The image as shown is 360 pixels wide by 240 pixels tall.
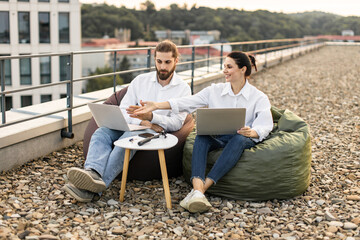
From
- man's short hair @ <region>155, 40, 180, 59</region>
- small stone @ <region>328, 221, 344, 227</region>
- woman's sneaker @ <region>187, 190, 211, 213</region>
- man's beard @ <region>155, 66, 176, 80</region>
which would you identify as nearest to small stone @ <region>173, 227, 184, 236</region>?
woman's sneaker @ <region>187, 190, 211, 213</region>

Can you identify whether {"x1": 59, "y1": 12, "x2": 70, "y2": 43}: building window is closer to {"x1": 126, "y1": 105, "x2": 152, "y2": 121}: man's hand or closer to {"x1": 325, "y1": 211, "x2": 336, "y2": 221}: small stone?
{"x1": 126, "y1": 105, "x2": 152, "y2": 121}: man's hand

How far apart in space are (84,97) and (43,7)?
→ 28654 millimetres

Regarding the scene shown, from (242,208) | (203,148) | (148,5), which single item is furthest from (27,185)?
(148,5)

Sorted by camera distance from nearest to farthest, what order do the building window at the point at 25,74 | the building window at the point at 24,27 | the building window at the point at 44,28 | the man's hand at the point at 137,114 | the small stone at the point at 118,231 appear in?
the small stone at the point at 118,231
the man's hand at the point at 137,114
the building window at the point at 25,74
the building window at the point at 24,27
the building window at the point at 44,28

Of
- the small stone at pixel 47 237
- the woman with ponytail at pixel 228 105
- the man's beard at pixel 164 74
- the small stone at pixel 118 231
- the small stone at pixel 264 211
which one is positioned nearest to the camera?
the small stone at pixel 47 237

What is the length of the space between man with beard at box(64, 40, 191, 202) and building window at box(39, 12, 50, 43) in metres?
30.7

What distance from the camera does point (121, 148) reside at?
3.81 metres

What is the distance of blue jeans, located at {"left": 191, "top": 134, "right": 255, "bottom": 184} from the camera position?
3711mm

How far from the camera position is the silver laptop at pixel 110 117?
3.77m

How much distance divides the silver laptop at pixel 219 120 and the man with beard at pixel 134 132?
0.45m

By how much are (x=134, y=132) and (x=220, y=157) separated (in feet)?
2.52

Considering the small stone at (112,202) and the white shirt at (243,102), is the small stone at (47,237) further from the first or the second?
the white shirt at (243,102)

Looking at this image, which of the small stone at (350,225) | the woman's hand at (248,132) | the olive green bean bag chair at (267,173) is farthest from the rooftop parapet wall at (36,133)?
the small stone at (350,225)

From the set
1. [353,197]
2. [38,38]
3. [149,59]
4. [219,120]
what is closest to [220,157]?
[219,120]
